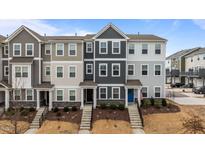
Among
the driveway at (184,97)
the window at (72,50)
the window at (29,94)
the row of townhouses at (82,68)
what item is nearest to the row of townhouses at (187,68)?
the driveway at (184,97)

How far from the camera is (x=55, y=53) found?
1041 centimetres

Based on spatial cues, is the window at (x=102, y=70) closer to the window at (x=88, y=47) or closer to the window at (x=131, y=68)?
the window at (x=88, y=47)

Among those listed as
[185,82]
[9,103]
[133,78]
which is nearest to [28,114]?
[9,103]

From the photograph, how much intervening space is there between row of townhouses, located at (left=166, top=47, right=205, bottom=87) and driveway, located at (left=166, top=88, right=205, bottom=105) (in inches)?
25.8

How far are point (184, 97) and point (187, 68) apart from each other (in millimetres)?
3027

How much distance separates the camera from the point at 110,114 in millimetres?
9500

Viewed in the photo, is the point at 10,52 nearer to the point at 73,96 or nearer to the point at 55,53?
the point at 55,53

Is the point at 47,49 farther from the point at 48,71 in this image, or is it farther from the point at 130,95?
the point at 130,95

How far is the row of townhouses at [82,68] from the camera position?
33.7 feet

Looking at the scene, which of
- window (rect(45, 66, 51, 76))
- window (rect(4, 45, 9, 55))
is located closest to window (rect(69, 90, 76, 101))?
window (rect(45, 66, 51, 76))

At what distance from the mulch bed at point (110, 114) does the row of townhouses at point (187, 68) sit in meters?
3.83

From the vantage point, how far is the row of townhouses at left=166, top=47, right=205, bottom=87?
11.9 m

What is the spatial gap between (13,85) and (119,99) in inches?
188

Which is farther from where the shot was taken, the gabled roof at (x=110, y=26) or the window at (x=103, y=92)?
the window at (x=103, y=92)
